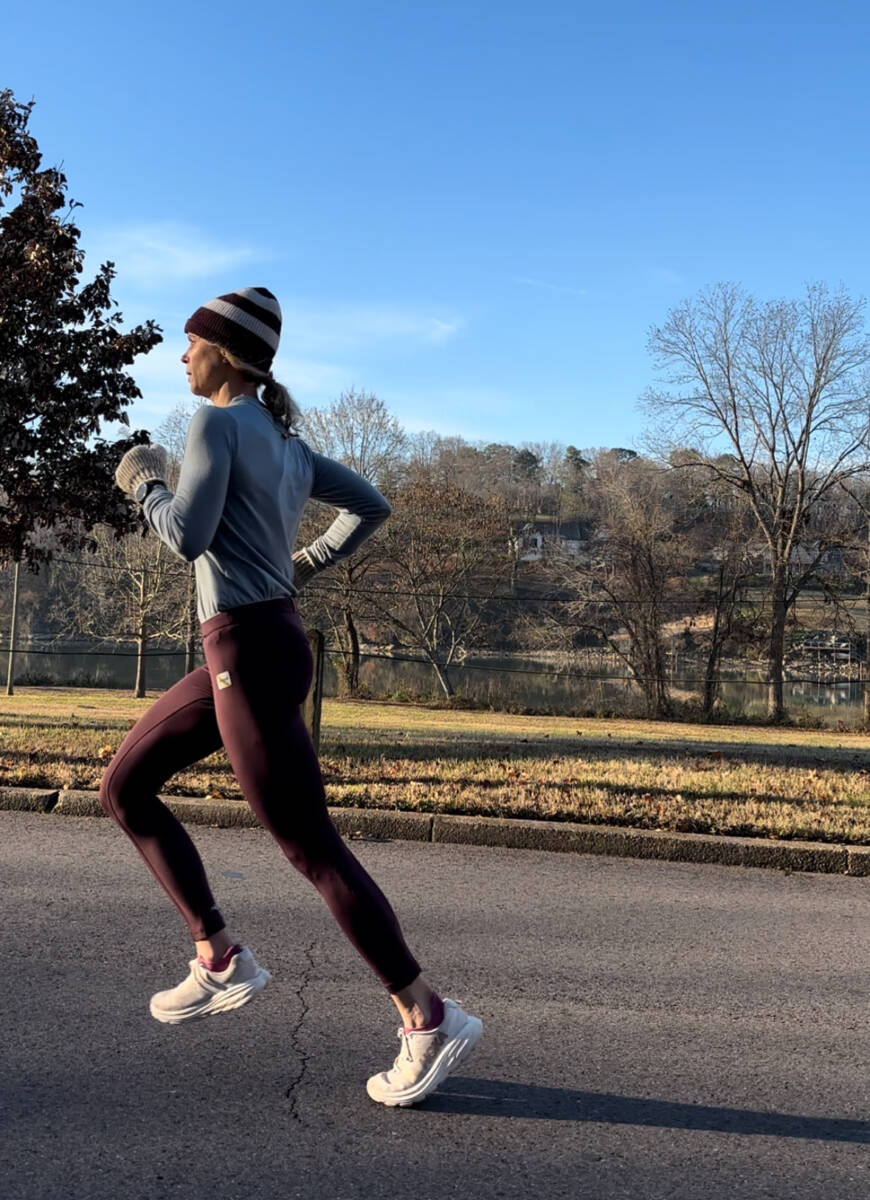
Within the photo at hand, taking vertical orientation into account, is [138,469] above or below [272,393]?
below

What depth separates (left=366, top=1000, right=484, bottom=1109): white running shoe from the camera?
9.62 ft

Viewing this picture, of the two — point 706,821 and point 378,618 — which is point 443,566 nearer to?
point 378,618

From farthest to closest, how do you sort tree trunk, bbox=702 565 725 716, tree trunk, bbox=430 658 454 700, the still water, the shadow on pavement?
tree trunk, bbox=430 658 454 700 → tree trunk, bbox=702 565 725 716 → the still water → the shadow on pavement

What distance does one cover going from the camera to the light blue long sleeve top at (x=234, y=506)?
2.85 metres

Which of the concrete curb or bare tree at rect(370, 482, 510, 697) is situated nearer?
the concrete curb

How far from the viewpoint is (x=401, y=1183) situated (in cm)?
255

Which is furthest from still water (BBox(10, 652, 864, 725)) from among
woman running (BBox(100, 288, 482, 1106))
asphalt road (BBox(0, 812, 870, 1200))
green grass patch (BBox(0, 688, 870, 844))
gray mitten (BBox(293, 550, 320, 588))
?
woman running (BBox(100, 288, 482, 1106))

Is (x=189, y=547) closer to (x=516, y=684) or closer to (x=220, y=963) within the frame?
(x=220, y=963)

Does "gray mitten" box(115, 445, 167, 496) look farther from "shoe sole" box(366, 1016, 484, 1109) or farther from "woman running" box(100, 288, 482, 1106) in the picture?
"shoe sole" box(366, 1016, 484, 1109)

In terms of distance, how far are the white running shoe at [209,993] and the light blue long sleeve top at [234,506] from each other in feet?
3.15

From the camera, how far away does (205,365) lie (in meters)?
3.14

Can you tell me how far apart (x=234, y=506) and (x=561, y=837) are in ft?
13.9

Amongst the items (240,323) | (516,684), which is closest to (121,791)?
(240,323)

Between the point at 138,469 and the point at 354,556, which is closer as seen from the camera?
the point at 138,469
